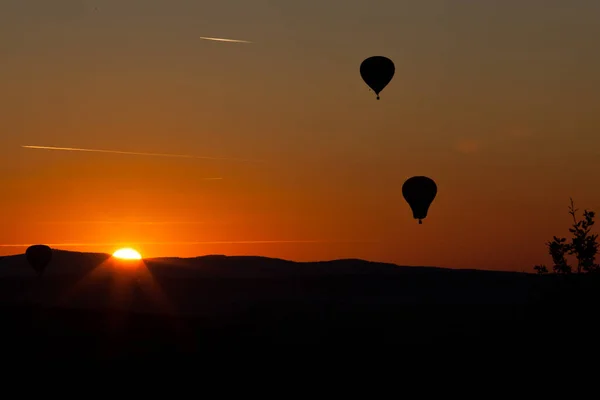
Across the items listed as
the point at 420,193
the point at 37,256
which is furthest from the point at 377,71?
the point at 37,256

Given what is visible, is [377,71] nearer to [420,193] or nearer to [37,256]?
[420,193]

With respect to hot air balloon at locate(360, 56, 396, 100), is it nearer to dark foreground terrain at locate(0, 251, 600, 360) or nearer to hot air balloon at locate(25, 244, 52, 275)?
dark foreground terrain at locate(0, 251, 600, 360)

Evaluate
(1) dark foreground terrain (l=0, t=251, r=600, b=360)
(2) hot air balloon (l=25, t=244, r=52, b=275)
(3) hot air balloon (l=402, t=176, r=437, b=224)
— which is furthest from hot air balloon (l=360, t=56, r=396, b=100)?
(2) hot air balloon (l=25, t=244, r=52, b=275)

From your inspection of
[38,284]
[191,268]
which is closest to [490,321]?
[38,284]

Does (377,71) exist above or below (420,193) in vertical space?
above

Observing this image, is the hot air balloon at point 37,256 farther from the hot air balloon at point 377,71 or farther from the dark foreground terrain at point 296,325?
the hot air balloon at point 377,71

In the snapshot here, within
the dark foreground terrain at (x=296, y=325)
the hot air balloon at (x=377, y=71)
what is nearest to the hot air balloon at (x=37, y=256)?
the dark foreground terrain at (x=296, y=325)

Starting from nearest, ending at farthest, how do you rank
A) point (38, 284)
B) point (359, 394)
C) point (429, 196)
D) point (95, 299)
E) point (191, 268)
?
point (359, 394) < point (429, 196) < point (95, 299) < point (38, 284) < point (191, 268)

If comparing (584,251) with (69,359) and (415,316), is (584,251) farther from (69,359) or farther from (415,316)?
(69,359)
